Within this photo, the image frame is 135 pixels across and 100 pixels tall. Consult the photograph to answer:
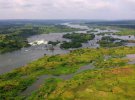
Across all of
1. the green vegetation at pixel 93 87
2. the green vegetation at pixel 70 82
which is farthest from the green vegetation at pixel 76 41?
the green vegetation at pixel 93 87

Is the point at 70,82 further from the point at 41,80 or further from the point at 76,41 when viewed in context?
the point at 76,41

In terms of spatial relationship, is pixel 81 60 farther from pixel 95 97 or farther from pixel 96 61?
pixel 95 97

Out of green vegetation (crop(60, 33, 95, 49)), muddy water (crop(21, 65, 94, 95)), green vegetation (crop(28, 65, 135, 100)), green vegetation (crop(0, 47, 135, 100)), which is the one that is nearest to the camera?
green vegetation (crop(28, 65, 135, 100))

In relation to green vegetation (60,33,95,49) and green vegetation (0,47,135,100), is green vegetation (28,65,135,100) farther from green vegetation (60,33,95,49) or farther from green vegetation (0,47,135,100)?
green vegetation (60,33,95,49)

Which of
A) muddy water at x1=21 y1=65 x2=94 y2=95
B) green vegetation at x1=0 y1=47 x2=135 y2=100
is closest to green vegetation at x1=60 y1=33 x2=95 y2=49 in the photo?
green vegetation at x1=0 y1=47 x2=135 y2=100

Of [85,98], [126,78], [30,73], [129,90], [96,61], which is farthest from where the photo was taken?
[96,61]

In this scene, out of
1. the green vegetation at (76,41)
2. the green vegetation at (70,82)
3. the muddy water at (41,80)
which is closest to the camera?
the green vegetation at (70,82)

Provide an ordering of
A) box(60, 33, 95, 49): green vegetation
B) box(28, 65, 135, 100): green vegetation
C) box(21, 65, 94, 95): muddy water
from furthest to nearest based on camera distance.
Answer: box(60, 33, 95, 49): green vegetation, box(21, 65, 94, 95): muddy water, box(28, 65, 135, 100): green vegetation

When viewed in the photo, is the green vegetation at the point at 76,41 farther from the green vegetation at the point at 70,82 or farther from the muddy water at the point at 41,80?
the muddy water at the point at 41,80

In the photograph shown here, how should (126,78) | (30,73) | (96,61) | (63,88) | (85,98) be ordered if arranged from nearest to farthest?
(85,98) → (63,88) → (126,78) → (30,73) → (96,61)

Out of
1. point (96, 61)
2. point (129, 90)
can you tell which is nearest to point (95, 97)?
point (129, 90)

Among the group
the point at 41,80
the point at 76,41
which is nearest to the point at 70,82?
the point at 41,80
